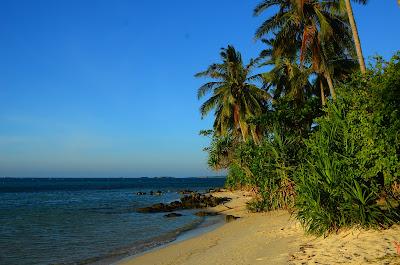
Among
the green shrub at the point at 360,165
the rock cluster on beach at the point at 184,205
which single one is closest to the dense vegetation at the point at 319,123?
the green shrub at the point at 360,165

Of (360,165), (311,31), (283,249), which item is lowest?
(283,249)

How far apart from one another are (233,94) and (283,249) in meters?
25.0

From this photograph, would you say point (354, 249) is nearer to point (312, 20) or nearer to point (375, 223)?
point (375, 223)

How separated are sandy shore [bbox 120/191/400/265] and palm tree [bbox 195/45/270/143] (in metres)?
20.0

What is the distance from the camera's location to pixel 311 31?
23781 mm

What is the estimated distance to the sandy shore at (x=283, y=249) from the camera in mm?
9102

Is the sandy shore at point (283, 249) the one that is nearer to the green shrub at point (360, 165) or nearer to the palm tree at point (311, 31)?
the green shrub at point (360, 165)

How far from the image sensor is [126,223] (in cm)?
2561

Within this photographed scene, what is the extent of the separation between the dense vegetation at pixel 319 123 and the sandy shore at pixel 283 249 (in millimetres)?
584

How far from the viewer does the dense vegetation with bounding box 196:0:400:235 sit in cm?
1090

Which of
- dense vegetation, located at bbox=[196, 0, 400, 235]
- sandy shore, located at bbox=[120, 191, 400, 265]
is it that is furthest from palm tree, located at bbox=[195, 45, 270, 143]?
sandy shore, located at bbox=[120, 191, 400, 265]

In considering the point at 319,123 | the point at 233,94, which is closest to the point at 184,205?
the point at 233,94

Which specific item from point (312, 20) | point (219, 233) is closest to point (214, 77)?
point (312, 20)

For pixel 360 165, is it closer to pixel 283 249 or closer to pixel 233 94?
pixel 283 249
